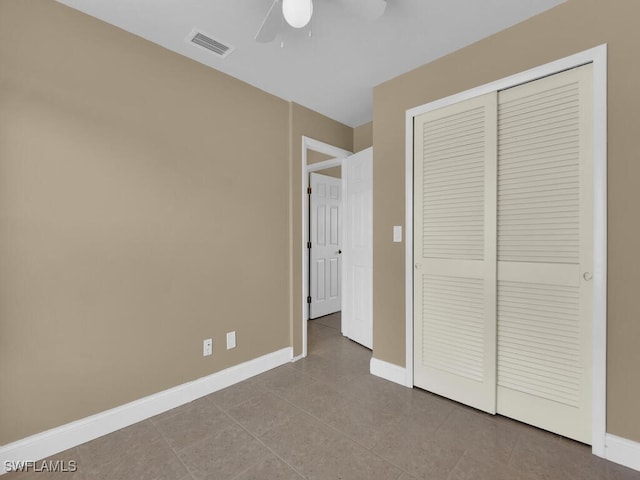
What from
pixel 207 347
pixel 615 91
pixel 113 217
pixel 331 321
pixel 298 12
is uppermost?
pixel 298 12

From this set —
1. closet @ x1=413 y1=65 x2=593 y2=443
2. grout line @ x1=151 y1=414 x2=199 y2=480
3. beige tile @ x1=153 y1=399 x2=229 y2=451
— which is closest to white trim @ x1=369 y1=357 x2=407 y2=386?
closet @ x1=413 y1=65 x2=593 y2=443

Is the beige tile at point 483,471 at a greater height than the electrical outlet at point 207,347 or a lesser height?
lesser

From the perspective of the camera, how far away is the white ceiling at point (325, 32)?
66.1 inches

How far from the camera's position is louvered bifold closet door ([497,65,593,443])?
1.66m

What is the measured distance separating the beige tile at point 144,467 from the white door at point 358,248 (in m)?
2.04

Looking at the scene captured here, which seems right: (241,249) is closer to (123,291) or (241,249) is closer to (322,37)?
(123,291)

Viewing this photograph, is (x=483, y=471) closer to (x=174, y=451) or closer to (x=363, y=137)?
(x=174, y=451)

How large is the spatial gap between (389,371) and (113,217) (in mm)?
2323

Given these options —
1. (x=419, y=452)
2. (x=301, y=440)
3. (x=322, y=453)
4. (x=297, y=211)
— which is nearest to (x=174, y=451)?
(x=301, y=440)

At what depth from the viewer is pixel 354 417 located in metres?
1.97

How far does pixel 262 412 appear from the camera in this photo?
2027 mm

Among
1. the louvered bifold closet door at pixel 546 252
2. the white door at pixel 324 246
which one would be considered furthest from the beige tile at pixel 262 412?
the white door at pixel 324 246

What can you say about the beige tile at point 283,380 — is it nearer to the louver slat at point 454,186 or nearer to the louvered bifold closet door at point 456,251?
the louvered bifold closet door at point 456,251

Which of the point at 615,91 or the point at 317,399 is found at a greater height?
the point at 615,91
